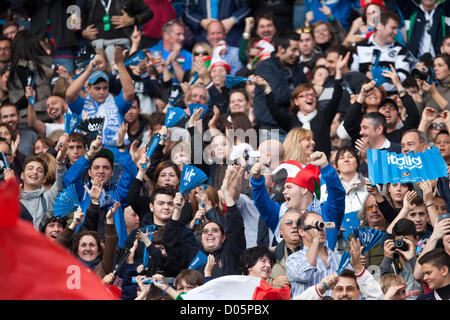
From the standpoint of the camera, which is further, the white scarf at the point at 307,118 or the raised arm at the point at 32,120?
the raised arm at the point at 32,120

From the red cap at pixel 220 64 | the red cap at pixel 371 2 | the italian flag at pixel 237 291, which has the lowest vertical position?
the red cap at pixel 220 64

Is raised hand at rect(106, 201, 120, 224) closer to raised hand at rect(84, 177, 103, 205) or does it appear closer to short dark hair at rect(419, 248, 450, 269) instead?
raised hand at rect(84, 177, 103, 205)

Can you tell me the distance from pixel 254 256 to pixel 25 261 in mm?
3812

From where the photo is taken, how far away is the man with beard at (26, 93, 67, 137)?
422 inches

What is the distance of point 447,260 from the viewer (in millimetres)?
7227

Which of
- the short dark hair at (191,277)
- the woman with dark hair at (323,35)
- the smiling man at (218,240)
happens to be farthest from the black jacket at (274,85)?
the short dark hair at (191,277)

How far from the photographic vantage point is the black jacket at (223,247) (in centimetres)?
749

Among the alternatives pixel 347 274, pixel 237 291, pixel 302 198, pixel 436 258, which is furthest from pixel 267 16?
pixel 237 291

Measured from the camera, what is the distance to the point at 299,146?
8852 mm

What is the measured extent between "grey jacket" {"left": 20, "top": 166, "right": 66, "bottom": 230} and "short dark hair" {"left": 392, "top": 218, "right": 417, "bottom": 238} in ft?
10.3

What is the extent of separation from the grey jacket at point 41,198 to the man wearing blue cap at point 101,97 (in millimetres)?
1015

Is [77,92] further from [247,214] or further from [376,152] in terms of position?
[376,152]

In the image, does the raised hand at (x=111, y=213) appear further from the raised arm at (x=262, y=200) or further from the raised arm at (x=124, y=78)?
the raised arm at (x=124, y=78)

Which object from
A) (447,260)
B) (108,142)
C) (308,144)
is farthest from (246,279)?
(108,142)
